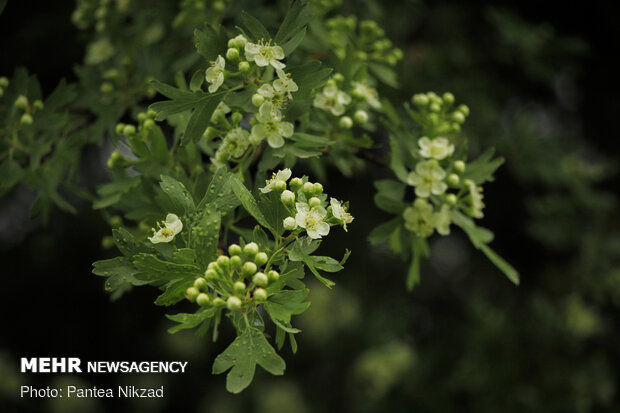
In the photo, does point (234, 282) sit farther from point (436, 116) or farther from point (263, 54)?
point (436, 116)

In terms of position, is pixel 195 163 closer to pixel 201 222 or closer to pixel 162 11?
pixel 201 222

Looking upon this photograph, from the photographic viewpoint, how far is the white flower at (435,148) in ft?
6.82

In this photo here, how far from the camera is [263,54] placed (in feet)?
5.52

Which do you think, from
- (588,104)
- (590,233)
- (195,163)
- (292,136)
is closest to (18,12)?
(195,163)

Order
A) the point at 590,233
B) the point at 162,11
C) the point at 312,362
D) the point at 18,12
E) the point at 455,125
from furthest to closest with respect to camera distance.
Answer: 1. the point at 312,362
2. the point at 590,233
3. the point at 18,12
4. the point at 162,11
5. the point at 455,125

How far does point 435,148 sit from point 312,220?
2.74ft

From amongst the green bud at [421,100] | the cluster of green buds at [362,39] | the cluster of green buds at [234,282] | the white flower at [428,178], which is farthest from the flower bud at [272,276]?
the cluster of green buds at [362,39]

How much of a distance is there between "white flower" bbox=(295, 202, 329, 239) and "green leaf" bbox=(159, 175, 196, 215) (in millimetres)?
307

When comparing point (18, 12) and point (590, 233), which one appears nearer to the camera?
point (18, 12)

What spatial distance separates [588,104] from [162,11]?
4.14m

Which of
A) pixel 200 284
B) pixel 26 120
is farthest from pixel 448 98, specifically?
pixel 26 120

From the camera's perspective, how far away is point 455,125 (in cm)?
227

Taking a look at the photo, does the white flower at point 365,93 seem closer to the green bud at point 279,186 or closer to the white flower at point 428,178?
the white flower at point 428,178

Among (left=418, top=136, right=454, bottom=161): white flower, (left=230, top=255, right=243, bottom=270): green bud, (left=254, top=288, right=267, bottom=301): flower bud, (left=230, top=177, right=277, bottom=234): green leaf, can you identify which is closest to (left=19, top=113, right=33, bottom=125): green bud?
(left=230, top=177, right=277, bottom=234): green leaf
